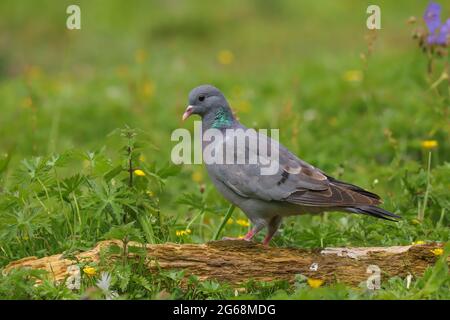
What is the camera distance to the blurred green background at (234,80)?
7.00m

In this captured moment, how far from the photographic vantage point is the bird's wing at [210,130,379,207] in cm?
461

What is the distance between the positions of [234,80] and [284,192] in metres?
5.20

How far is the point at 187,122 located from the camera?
8477 millimetres

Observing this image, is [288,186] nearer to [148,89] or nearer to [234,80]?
[148,89]

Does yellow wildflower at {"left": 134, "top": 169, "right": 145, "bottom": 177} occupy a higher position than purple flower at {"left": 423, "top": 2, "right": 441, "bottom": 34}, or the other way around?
purple flower at {"left": 423, "top": 2, "right": 441, "bottom": 34}

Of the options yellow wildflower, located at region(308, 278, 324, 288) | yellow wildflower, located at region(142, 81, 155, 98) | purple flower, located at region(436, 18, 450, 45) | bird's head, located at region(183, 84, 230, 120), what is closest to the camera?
yellow wildflower, located at region(308, 278, 324, 288)

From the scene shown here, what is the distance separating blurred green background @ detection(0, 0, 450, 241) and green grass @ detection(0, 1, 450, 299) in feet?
0.08

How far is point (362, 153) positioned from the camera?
23.8 feet

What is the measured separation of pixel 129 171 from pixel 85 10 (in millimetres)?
8511

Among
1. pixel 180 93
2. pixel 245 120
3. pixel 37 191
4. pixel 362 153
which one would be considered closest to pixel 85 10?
pixel 180 93

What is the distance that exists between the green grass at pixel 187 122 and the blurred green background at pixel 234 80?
0.02 metres

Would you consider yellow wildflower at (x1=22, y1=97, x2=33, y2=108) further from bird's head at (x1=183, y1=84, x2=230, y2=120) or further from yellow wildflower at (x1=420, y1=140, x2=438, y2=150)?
yellow wildflower at (x1=420, y1=140, x2=438, y2=150)

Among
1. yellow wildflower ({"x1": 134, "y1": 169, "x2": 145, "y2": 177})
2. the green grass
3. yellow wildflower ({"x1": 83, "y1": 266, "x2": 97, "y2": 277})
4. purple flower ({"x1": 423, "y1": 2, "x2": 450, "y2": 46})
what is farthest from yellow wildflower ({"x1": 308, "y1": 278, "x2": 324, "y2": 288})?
purple flower ({"x1": 423, "y1": 2, "x2": 450, "y2": 46})
